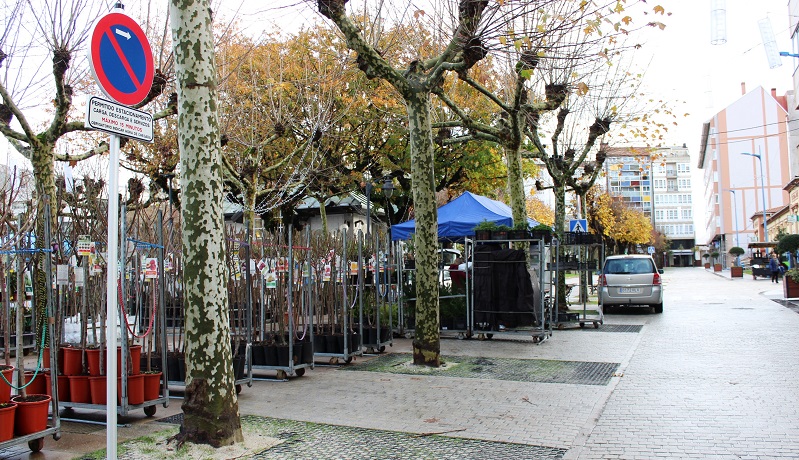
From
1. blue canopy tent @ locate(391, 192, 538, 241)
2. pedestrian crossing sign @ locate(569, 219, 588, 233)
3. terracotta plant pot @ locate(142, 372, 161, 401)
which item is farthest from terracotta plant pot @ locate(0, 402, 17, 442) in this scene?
pedestrian crossing sign @ locate(569, 219, 588, 233)

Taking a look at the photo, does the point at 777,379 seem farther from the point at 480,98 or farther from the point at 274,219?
the point at 274,219

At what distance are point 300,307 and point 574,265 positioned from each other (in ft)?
24.1

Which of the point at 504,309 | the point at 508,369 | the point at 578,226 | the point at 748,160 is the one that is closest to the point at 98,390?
the point at 508,369

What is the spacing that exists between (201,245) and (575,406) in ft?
14.2

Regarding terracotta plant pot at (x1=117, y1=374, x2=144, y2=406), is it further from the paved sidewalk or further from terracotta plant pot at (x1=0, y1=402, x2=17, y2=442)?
terracotta plant pot at (x1=0, y1=402, x2=17, y2=442)

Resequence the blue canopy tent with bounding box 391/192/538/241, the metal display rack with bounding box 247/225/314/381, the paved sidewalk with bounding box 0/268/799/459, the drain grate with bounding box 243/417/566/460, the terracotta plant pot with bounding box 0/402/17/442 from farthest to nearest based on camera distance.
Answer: the blue canopy tent with bounding box 391/192/538/241, the metal display rack with bounding box 247/225/314/381, the paved sidewalk with bounding box 0/268/799/459, the drain grate with bounding box 243/417/566/460, the terracotta plant pot with bounding box 0/402/17/442

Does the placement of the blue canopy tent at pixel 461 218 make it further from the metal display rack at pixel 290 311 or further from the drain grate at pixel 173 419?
the drain grate at pixel 173 419

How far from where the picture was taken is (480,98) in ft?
67.4

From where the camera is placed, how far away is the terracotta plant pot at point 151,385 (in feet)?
22.1

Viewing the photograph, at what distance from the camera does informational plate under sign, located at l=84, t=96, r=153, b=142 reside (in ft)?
13.5

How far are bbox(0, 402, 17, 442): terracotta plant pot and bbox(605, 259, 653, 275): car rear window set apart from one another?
17.4 meters

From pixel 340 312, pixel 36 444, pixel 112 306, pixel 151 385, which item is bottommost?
pixel 36 444

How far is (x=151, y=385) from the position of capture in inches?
268

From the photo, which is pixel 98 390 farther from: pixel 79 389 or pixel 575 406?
pixel 575 406
